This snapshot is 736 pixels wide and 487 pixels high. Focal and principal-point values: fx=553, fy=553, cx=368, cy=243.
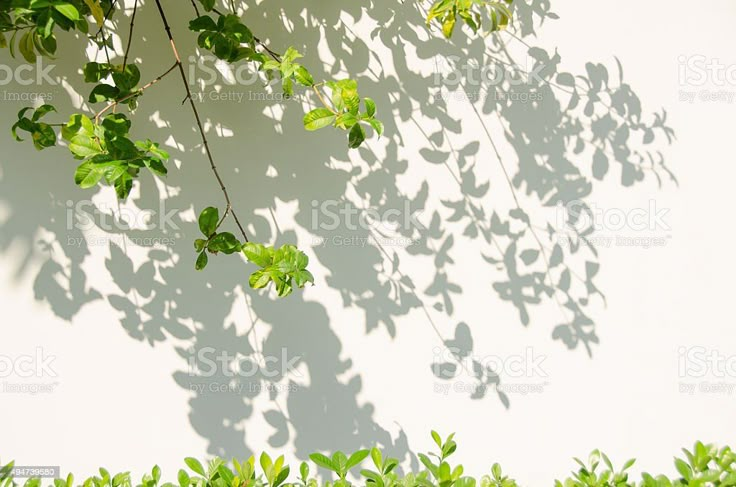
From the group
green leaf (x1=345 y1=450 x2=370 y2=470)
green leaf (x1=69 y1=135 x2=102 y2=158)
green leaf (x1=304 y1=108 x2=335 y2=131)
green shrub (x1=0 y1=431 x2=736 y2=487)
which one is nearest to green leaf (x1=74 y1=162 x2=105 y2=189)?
green leaf (x1=69 y1=135 x2=102 y2=158)

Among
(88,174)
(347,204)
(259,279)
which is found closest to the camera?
(88,174)

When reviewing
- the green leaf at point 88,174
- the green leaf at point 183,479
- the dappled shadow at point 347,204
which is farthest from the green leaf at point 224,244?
the green leaf at point 183,479

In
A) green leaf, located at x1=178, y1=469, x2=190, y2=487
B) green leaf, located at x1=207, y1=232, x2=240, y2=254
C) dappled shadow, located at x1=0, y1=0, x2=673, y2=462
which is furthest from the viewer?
dappled shadow, located at x1=0, y1=0, x2=673, y2=462

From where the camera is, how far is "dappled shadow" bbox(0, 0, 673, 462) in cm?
203

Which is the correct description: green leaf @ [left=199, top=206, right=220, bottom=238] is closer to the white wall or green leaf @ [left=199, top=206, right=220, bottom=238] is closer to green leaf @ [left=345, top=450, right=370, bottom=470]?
the white wall

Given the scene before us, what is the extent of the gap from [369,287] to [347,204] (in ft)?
1.09

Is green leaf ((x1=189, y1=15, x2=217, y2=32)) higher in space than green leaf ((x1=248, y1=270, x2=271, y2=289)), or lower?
higher

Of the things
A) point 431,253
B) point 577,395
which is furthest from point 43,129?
point 577,395

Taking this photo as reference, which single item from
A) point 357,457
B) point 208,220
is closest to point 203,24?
point 208,220

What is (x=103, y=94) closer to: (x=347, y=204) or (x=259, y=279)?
(x=259, y=279)

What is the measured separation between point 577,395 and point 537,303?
0.41m

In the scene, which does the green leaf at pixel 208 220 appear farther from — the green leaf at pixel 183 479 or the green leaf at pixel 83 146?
the green leaf at pixel 183 479

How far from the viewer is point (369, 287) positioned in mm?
2143

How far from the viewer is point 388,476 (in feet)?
5.68
